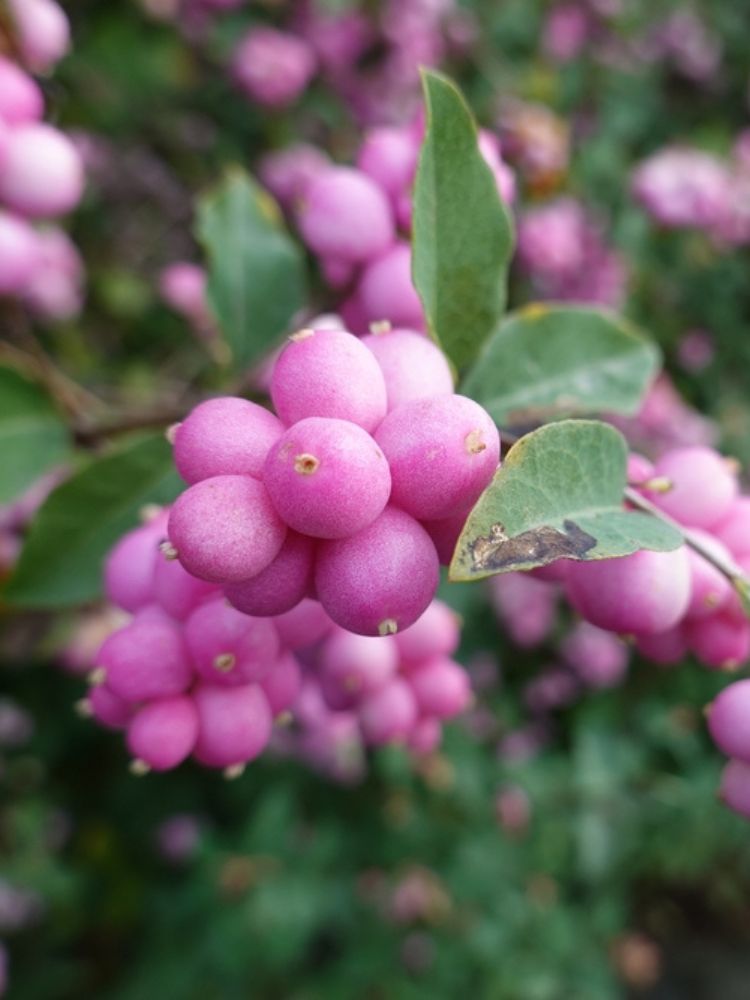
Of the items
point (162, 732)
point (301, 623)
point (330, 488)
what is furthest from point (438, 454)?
point (162, 732)

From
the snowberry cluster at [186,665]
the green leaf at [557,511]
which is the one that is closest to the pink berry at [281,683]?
the snowberry cluster at [186,665]

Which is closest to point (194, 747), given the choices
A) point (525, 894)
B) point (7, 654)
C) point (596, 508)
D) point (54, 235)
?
point (596, 508)

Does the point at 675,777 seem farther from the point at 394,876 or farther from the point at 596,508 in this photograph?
the point at 596,508

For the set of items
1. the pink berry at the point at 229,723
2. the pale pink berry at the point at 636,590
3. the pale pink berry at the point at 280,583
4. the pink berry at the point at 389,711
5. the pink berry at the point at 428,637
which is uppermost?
the pale pink berry at the point at 280,583

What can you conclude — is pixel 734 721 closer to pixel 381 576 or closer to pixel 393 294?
pixel 381 576

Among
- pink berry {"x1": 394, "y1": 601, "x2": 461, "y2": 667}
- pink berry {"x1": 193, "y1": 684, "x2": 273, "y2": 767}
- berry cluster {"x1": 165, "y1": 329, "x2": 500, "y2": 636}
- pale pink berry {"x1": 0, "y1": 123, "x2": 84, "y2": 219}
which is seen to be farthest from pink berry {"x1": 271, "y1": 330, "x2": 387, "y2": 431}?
pale pink berry {"x1": 0, "y1": 123, "x2": 84, "y2": 219}

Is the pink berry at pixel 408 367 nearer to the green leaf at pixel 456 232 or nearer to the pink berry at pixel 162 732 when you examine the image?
the green leaf at pixel 456 232

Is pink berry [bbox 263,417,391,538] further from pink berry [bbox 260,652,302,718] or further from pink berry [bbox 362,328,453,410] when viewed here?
pink berry [bbox 260,652,302,718]
